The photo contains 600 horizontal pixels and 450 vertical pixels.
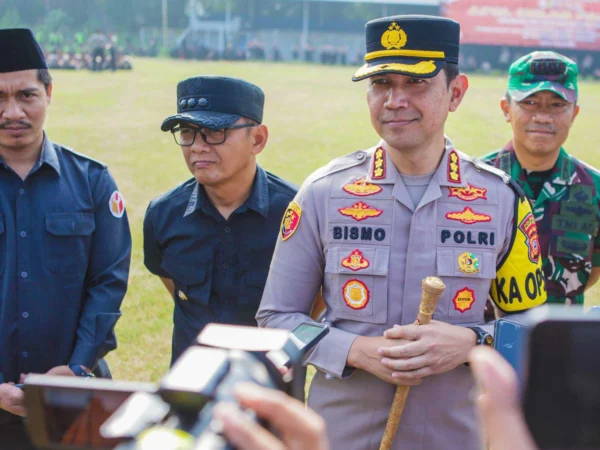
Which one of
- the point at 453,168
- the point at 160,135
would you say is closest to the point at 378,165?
the point at 453,168

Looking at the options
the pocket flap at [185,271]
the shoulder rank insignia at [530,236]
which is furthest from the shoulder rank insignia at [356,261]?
the pocket flap at [185,271]

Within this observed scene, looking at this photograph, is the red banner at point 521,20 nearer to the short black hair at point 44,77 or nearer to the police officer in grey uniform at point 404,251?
the short black hair at point 44,77

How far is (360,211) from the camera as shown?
217 cm

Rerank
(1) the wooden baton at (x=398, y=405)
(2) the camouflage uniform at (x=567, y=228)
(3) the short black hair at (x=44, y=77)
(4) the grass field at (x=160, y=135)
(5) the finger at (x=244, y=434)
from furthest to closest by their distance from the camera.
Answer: (4) the grass field at (x=160, y=135) → (2) the camouflage uniform at (x=567, y=228) → (3) the short black hair at (x=44, y=77) → (1) the wooden baton at (x=398, y=405) → (5) the finger at (x=244, y=434)

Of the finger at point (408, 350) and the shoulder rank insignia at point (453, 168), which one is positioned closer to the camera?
the finger at point (408, 350)

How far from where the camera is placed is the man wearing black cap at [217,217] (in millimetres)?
2707

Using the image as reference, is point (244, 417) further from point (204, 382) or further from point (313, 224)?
point (313, 224)

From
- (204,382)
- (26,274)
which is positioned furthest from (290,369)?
(26,274)

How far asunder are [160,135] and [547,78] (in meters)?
13.0

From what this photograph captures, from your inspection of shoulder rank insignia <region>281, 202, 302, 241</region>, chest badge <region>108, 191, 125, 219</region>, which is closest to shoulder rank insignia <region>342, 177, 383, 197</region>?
shoulder rank insignia <region>281, 202, 302, 241</region>

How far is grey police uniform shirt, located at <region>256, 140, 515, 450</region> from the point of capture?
2.11 meters

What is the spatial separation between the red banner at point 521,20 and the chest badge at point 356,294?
152 ft

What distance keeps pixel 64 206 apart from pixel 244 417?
85.1 inches

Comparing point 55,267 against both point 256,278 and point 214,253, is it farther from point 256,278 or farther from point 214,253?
point 256,278
